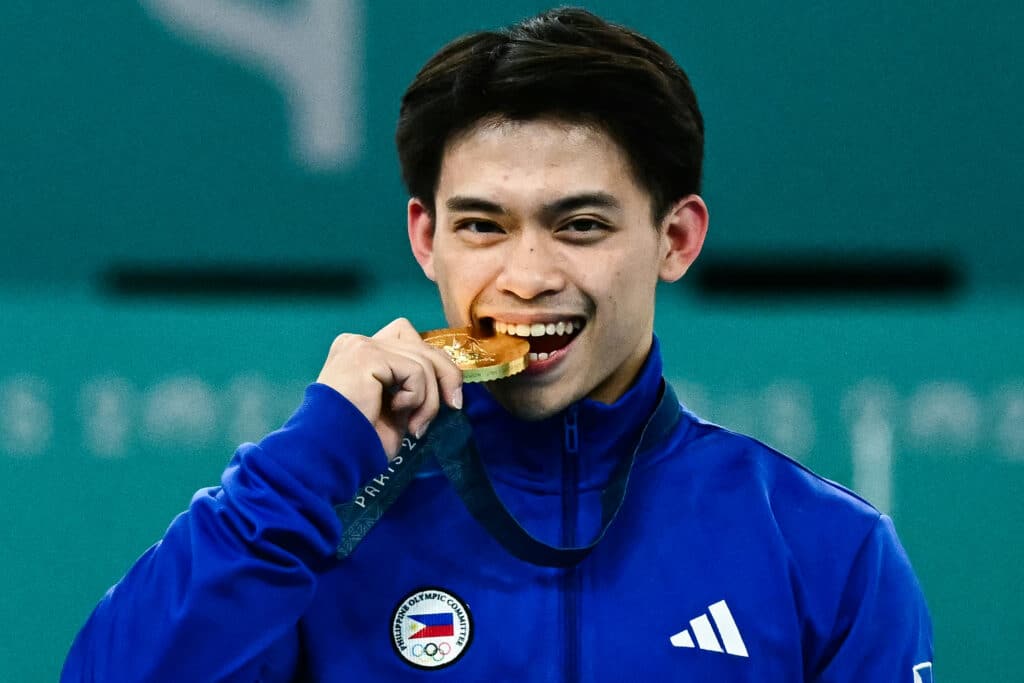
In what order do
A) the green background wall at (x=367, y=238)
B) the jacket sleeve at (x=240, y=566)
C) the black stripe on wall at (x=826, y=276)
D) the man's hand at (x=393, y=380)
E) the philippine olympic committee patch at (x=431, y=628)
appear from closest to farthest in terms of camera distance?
the jacket sleeve at (x=240, y=566) < the man's hand at (x=393, y=380) < the philippine olympic committee patch at (x=431, y=628) < the green background wall at (x=367, y=238) < the black stripe on wall at (x=826, y=276)

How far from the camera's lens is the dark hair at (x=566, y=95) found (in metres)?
1.78

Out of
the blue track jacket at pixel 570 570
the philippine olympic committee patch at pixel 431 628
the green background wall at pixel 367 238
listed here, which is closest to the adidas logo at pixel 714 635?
the blue track jacket at pixel 570 570

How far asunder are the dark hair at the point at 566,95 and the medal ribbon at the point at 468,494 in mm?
303

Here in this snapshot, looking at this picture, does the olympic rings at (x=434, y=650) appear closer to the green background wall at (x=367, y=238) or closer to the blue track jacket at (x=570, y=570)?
the blue track jacket at (x=570, y=570)

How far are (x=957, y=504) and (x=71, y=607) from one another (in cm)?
238

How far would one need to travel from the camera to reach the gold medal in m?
1.69

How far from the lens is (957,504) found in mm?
3973

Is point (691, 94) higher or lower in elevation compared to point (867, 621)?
higher

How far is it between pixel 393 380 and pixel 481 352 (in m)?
0.14

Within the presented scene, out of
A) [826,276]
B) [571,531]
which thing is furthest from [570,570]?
[826,276]

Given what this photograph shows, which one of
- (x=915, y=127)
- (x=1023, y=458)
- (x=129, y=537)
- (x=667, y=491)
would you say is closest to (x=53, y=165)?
(x=129, y=537)

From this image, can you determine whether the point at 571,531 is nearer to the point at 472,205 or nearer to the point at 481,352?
the point at 481,352

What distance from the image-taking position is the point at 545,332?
1778 mm

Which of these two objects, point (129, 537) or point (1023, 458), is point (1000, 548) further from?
point (129, 537)
